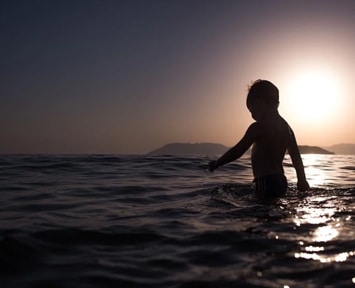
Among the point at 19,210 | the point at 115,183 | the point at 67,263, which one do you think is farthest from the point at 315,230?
the point at 115,183

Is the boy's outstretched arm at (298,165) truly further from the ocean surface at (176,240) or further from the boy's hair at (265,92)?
the boy's hair at (265,92)

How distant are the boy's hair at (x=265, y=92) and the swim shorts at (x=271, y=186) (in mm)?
1368

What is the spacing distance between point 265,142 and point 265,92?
0.96 m

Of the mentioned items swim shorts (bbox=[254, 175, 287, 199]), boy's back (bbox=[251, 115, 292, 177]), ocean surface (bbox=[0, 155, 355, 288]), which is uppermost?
boy's back (bbox=[251, 115, 292, 177])

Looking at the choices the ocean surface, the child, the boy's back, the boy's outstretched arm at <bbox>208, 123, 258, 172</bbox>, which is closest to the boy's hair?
the child

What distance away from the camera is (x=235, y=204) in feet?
21.8

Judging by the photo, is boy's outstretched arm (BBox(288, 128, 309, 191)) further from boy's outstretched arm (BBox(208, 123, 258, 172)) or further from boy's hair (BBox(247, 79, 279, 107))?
boy's outstretched arm (BBox(208, 123, 258, 172))

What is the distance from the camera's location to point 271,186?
270 inches

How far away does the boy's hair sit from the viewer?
7136 mm

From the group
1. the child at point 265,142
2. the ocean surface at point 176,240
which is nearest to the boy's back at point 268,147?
the child at point 265,142

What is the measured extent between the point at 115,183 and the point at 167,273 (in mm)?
6728

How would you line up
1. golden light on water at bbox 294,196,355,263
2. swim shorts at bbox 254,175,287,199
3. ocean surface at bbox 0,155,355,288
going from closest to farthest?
ocean surface at bbox 0,155,355,288, golden light on water at bbox 294,196,355,263, swim shorts at bbox 254,175,287,199

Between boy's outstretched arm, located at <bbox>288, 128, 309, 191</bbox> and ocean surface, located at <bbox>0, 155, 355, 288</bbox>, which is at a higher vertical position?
boy's outstretched arm, located at <bbox>288, 128, 309, 191</bbox>

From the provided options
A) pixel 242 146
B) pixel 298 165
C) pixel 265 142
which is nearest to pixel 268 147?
pixel 265 142
